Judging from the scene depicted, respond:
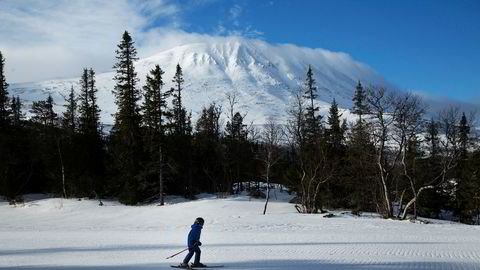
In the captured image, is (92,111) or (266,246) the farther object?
(92,111)

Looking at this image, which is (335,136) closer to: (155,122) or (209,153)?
(209,153)

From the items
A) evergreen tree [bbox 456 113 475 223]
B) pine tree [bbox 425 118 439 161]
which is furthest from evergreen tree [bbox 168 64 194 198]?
evergreen tree [bbox 456 113 475 223]

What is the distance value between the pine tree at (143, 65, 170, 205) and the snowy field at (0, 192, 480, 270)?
8440 mm

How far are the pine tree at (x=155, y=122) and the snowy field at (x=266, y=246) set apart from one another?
8440 mm

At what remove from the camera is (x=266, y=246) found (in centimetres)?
1742

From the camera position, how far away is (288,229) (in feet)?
81.5

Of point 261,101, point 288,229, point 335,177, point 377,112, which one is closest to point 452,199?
point 335,177

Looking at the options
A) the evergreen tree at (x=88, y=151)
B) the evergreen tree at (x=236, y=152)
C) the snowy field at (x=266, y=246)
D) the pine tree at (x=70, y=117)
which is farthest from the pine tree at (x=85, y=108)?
the snowy field at (x=266, y=246)

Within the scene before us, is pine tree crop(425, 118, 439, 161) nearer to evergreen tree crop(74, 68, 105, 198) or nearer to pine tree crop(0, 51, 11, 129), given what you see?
evergreen tree crop(74, 68, 105, 198)

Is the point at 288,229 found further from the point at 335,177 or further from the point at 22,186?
the point at 22,186

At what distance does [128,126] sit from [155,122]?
121 inches

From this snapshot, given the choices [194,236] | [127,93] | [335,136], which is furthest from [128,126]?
[194,236]

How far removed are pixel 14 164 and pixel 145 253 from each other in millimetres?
36523

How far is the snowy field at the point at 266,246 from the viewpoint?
13.6 meters
